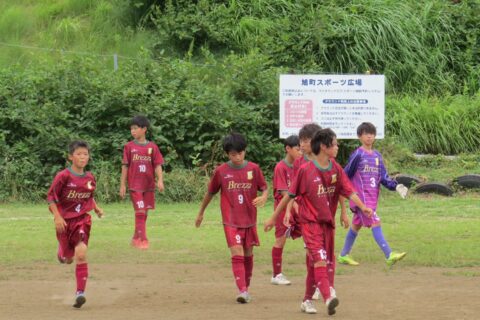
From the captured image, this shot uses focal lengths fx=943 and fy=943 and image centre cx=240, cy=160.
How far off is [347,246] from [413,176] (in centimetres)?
779

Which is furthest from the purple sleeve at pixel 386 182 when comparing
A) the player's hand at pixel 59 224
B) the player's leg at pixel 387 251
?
the player's hand at pixel 59 224

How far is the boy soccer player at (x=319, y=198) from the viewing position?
8172mm

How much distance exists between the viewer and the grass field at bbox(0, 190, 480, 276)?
11773 mm

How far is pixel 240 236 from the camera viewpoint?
9.08 meters

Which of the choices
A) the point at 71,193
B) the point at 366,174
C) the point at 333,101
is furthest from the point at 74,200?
the point at 333,101

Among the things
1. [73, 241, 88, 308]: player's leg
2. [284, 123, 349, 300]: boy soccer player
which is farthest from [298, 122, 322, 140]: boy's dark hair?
[73, 241, 88, 308]: player's leg

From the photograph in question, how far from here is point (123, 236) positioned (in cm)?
1395

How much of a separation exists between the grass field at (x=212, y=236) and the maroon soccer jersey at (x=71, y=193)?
8.41ft

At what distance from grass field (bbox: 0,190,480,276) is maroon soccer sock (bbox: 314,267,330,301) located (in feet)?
9.17

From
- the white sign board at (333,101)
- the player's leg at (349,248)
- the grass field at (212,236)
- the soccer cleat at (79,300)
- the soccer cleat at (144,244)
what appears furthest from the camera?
the white sign board at (333,101)

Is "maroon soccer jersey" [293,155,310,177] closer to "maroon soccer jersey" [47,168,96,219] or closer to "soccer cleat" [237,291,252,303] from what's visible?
"soccer cleat" [237,291,252,303]

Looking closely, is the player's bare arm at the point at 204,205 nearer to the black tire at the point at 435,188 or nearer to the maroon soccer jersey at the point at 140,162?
the maroon soccer jersey at the point at 140,162

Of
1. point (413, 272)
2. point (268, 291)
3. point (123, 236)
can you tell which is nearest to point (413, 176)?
point (123, 236)

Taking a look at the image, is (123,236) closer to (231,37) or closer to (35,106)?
(35,106)
